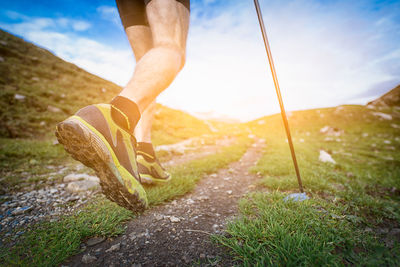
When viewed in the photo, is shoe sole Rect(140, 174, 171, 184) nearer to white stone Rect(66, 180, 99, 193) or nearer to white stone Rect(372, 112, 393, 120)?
white stone Rect(66, 180, 99, 193)

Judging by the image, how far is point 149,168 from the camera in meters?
2.50

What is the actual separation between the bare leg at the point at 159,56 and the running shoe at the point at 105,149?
0.30 m

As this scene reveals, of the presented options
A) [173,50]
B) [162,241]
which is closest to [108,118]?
[173,50]

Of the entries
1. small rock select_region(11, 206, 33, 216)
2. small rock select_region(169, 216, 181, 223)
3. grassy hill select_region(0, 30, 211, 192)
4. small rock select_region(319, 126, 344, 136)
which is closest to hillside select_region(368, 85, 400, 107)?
small rock select_region(319, 126, 344, 136)

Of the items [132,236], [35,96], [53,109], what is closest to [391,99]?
[132,236]

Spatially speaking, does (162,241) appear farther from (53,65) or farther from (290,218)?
(53,65)

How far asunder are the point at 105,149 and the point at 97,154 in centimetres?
6

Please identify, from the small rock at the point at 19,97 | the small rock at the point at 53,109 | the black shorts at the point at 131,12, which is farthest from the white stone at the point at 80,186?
the small rock at the point at 19,97

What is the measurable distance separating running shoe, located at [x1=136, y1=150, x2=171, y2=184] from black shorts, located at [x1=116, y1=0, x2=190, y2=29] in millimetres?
1810

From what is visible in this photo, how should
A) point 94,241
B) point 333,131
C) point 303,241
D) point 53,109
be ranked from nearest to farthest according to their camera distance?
point 303,241
point 94,241
point 53,109
point 333,131

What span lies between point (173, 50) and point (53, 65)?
22880 mm

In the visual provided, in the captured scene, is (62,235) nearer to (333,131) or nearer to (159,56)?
(159,56)

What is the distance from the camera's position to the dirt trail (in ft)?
3.82

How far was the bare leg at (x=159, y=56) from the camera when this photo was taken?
151 centimetres
